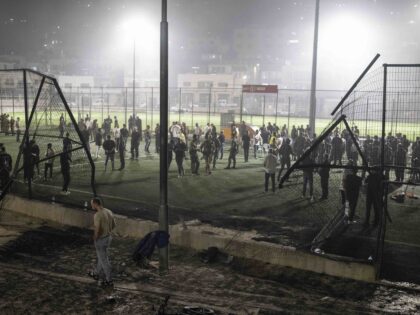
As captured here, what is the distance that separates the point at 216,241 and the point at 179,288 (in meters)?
2.29

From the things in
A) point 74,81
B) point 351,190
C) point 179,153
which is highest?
point 74,81

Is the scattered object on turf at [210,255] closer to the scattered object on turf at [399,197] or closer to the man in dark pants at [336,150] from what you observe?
the scattered object on turf at [399,197]

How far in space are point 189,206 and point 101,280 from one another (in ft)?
20.6

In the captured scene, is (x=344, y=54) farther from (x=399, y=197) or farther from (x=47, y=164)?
(x=47, y=164)

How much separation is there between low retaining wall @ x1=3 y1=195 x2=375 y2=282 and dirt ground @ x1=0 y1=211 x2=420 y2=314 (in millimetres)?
223

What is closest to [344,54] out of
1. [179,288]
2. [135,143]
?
[135,143]

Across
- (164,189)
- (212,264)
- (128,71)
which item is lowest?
(212,264)

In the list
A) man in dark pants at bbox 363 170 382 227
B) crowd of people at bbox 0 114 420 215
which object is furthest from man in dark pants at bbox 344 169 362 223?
crowd of people at bbox 0 114 420 215

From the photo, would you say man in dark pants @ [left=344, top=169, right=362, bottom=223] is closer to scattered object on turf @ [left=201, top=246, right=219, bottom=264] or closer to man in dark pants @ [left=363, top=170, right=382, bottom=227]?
man in dark pants @ [left=363, top=170, right=382, bottom=227]

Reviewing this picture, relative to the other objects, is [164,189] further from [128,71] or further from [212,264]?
[128,71]

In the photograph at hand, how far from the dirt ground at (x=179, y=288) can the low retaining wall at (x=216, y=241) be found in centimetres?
22

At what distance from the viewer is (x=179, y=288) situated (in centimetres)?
914

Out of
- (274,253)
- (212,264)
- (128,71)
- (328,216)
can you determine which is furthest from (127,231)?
(128,71)

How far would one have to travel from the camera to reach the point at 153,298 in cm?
861
